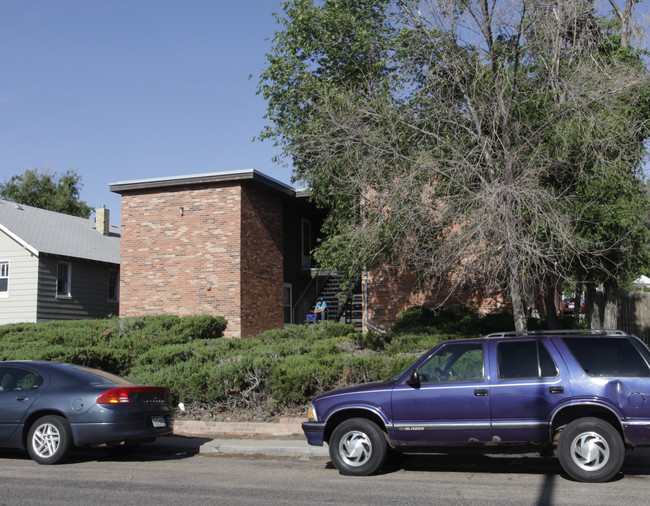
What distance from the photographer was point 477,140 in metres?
12.5

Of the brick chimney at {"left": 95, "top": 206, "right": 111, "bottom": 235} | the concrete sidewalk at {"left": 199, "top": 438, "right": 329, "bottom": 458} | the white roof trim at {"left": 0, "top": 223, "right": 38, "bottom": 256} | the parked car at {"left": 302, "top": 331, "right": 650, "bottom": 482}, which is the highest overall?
the brick chimney at {"left": 95, "top": 206, "right": 111, "bottom": 235}

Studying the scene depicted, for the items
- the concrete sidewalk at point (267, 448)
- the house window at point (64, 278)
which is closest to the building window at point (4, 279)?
the house window at point (64, 278)

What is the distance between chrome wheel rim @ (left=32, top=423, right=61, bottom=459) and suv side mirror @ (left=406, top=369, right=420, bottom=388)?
16.2ft

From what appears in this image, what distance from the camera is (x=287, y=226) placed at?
26.0 m

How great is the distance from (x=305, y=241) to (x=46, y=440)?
1937 centimetres

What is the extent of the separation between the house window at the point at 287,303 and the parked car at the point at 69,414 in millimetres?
16114

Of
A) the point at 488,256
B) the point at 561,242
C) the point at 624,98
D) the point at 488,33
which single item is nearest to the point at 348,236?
the point at 488,256

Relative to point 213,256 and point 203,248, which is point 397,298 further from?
point 203,248

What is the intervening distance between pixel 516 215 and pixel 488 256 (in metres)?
0.86

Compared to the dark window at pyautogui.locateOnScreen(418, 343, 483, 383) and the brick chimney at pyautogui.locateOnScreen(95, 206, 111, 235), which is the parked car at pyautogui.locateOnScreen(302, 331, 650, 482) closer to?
the dark window at pyautogui.locateOnScreen(418, 343, 483, 383)

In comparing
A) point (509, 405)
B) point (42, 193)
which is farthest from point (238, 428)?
point (42, 193)

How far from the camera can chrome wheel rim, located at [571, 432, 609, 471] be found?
7.67 meters

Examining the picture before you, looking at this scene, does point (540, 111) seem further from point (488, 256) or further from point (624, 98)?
point (488, 256)

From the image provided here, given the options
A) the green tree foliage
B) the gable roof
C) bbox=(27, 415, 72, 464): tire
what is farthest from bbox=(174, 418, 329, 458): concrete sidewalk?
the green tree foliage
